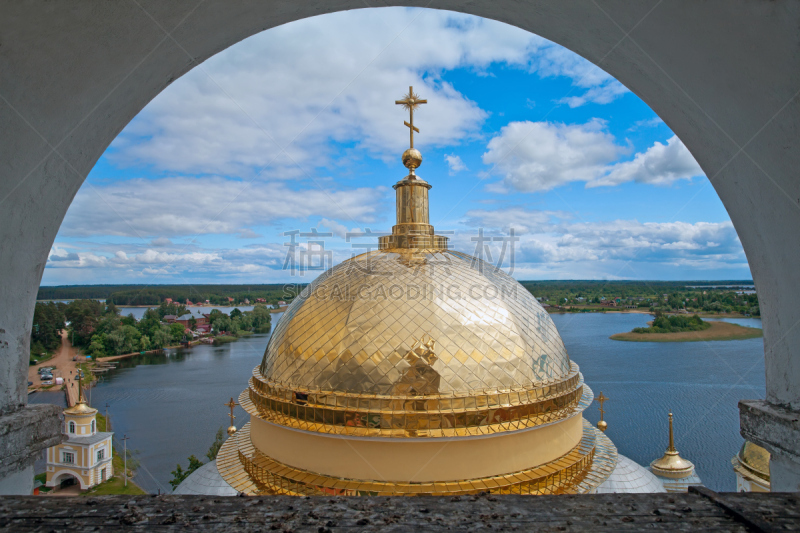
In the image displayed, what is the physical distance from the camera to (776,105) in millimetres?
2166

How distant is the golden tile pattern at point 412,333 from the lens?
5250 millimetres

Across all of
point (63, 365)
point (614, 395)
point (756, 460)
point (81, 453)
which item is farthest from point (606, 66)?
point (63, 365)

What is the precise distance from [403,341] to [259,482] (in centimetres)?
272

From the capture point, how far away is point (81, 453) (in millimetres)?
20766

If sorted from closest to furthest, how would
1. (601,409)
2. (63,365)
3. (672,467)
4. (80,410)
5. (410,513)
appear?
(410,513) → (601,409) → (672,467) → (80,410) → (63,365)

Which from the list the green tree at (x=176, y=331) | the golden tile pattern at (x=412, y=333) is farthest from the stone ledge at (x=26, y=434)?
the green tree at (x=176, y=331)

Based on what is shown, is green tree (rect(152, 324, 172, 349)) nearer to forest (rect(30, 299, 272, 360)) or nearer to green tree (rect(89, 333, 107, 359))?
forest (rect(30, 299, 272, 360))

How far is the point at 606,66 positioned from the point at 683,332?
52.7m

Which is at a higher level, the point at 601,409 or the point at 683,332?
the point at 601,409

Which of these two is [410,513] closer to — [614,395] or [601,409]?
[601,409]

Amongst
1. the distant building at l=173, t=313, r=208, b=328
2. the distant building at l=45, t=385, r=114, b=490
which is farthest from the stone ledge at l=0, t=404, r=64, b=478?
the distant building at l=173, t=313, r=208, b=328

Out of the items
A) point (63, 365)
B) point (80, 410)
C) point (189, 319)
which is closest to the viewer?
point (80, 410)

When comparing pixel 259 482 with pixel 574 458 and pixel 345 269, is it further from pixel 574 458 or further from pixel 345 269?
pixel 574 458

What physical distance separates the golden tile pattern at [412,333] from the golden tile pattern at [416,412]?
10 cm
